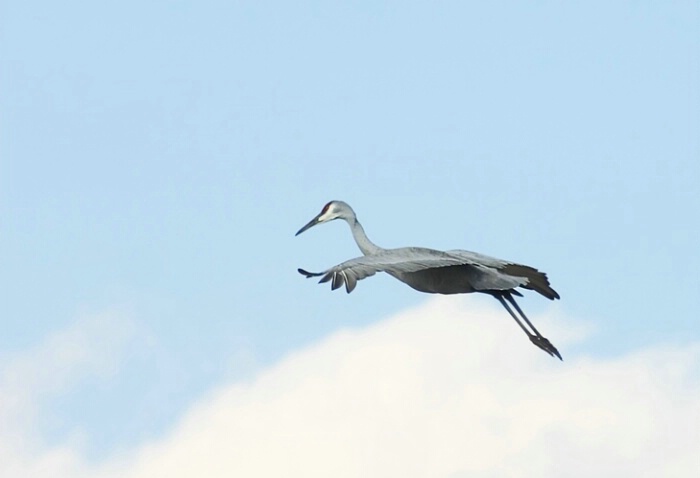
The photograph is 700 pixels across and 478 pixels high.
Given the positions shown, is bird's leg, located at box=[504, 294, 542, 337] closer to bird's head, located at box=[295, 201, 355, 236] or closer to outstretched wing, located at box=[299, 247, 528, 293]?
outstretched wing, located at box=[299, 247, 528, 293]

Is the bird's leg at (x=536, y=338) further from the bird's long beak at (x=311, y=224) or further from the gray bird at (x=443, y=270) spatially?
the bird's long beak at (x=311, y=224)

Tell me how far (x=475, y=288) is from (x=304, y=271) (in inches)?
185

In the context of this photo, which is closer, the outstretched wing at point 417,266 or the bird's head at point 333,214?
the outstretched wing at point 417,266

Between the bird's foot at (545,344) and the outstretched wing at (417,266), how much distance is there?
1975mm

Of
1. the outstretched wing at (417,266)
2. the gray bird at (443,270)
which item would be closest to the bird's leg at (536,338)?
the gray bird at (443,270)

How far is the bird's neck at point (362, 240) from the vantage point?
89.0 feet

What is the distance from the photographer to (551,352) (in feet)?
92.1

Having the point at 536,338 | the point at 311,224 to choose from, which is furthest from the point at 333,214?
the point at 536,338

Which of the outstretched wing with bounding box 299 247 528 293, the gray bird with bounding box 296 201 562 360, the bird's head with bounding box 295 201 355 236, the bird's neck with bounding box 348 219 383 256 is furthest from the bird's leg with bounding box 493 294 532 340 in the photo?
the bird's head with bounding box 295 201 355 236

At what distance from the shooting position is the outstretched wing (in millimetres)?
22656

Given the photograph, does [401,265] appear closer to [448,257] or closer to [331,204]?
[448,257]

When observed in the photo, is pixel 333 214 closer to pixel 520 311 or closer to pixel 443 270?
pixel 443 270

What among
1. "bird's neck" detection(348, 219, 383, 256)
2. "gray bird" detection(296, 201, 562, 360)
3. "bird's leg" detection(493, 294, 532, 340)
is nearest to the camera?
"gray bird" detection(296, 201, 562, 360)

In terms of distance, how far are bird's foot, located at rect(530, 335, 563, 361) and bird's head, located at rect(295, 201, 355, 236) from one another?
3.76 meters
